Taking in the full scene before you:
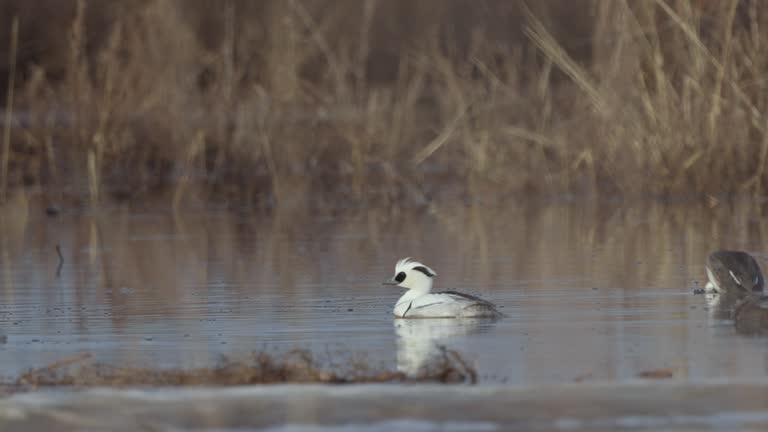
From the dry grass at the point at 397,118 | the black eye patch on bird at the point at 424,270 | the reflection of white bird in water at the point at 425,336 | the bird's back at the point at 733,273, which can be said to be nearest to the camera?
the reflection of white bird in water at the point at 425,336

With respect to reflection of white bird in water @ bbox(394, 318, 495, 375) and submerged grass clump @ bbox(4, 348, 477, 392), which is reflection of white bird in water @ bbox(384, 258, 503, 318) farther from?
submerged grass clump @ bbox(4, 348, 477, 392)

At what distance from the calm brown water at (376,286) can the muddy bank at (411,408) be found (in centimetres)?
49

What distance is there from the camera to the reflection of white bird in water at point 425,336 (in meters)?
8.18

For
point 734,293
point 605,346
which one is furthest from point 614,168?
point 605,346

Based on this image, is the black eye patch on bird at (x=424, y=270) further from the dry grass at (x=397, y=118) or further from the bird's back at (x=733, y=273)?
the dry grass at (x=397, y=118)

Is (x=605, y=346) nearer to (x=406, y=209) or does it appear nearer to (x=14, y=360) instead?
(x=14, y=360)

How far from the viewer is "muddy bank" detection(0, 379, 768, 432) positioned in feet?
21.4

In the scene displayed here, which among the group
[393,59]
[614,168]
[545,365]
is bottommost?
[545,365]

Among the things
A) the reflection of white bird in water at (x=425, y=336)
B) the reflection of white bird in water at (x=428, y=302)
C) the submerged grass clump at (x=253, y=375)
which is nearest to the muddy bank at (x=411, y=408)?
the submerged grass clump at (x=253, y=375)

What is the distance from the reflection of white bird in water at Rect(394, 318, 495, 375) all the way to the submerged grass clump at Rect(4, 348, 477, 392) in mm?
200

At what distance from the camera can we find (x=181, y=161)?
21906mm

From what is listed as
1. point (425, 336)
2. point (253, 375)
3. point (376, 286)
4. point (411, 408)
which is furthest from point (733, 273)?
point (411, 408)

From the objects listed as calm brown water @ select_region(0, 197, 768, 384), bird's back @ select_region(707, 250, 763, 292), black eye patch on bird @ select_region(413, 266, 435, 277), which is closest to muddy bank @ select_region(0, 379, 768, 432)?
calm brown water @ select_region(0, 197, 768, 384)

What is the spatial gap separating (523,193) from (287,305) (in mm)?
9680
